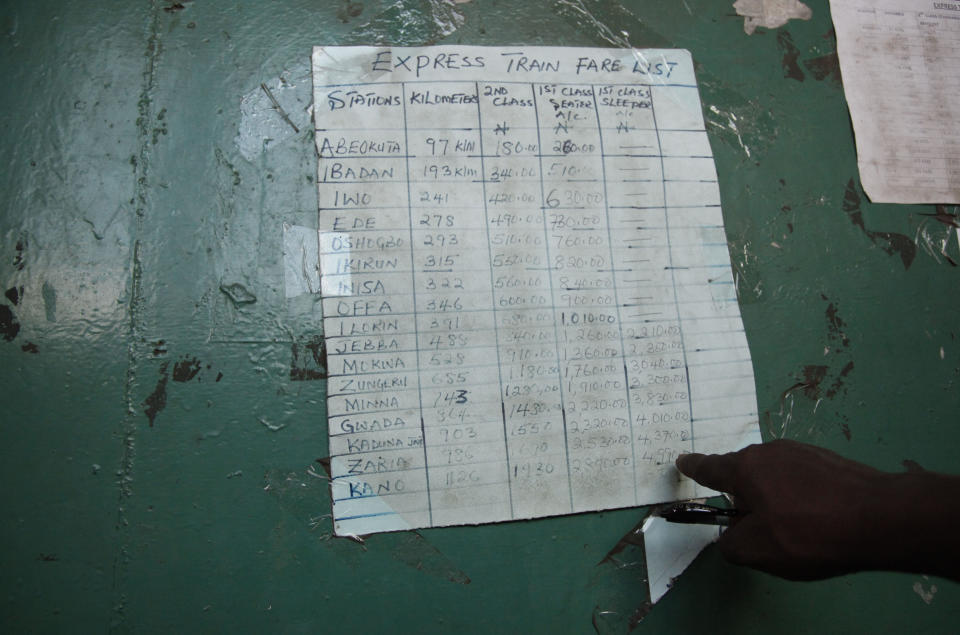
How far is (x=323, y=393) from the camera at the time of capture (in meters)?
0.83

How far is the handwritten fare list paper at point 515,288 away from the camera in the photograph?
2.76 ft

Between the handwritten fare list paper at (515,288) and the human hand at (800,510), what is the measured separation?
0.54 feet

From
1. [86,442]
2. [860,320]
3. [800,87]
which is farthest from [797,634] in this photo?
[86,442]

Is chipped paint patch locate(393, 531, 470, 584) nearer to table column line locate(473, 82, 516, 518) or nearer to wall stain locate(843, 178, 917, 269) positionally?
table column line locate(473, 82, 516, 518)

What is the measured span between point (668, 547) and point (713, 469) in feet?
0.55

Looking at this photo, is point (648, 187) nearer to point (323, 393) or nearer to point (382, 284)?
point (382, 284)

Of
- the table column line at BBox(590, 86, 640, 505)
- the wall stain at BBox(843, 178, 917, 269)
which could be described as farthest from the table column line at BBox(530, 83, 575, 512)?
the wall stain at BBox(843, 178, 917, 269)

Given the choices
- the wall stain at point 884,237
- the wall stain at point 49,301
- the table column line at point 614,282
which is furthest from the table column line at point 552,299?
the wall stain at point 49,301

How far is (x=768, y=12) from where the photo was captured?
103cm

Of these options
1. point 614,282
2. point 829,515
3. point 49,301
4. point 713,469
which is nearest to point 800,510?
point 829,515

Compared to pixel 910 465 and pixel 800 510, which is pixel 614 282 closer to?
pixel 800 510

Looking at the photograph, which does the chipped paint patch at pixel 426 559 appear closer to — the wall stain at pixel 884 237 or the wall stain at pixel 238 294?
the wall stain at pixel 238 294

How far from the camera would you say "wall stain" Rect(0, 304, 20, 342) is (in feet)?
2.59

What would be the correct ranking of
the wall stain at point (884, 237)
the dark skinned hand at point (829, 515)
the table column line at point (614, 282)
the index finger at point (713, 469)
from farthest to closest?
the wall stain at point (884, 237)
the table column line at point (614, 282)
the index finger at point (713, 469)
the dark skinned hand at point (829, 515)
